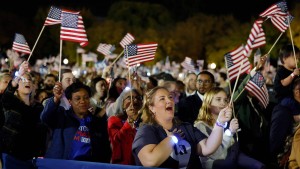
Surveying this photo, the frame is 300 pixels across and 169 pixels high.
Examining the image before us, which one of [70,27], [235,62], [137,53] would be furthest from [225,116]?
[137,53]

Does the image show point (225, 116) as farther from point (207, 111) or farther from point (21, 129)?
point (21, 129)

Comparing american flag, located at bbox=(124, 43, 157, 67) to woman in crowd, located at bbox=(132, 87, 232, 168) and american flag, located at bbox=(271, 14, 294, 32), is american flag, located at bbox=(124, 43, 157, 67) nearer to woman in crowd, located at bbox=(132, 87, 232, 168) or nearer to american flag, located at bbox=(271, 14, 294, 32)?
american flag, located at bbox=(271, 14, 294, 32)

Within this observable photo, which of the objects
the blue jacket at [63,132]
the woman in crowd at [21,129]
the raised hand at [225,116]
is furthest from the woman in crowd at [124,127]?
the raised hand at [225,116]

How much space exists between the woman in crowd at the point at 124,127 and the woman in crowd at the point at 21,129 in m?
0.90

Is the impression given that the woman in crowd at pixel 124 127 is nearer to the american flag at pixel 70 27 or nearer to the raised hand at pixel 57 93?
the raised hand at pixel 57 93

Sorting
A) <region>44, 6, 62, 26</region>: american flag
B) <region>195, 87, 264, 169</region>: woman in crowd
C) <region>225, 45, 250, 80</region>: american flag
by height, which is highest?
<region>44, 6, 62, 26</region>: american flag

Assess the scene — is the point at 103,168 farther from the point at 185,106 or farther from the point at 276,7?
the point at 276,7

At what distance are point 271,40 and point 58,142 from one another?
43.4 metres

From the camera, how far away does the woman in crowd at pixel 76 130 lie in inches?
263

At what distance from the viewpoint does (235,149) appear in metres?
6.77

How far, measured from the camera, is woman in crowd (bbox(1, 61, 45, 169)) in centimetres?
664

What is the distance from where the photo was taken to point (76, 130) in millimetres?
6762

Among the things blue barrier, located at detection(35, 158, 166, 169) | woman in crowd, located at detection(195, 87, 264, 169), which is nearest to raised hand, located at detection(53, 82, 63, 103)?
blue barrier, located at detection(35, 158, 166, 169)

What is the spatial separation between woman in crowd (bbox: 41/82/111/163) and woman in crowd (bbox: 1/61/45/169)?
10.1 inches
